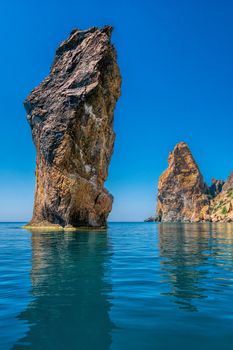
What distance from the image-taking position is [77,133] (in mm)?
60188

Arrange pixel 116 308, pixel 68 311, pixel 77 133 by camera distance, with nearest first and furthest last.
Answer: pixel 68 311
pixel 116 308
pixel 77 133

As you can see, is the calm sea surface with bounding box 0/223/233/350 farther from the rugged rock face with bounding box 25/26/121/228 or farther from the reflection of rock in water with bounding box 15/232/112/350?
the rugged rock face with bounding box 25/26/121/228

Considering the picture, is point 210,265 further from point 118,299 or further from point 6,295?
point 6,295

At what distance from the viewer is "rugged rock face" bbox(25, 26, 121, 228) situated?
5806 centimetres

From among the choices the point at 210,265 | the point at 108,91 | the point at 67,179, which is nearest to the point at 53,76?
the point at 108,91

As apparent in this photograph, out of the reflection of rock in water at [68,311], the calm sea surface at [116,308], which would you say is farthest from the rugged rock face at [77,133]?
the reflection of rock in water at [68,311]

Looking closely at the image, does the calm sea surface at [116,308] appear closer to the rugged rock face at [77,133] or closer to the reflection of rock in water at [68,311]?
the reflection of rock in water at [68,311]

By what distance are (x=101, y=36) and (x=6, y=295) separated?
63.4 meters

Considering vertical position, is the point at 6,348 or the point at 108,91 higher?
the point at 108,91

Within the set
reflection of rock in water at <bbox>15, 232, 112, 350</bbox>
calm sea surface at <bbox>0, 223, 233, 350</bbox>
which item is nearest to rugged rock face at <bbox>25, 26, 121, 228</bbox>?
calm sea surface at <bbox>0, 223, 233, 350</bbox>

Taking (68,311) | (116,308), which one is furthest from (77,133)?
(68,311)

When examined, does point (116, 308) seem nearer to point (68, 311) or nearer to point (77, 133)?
point (68, 311)

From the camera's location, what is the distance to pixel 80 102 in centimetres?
5925

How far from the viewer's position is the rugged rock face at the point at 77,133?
5806 cm
